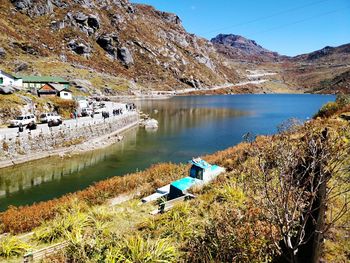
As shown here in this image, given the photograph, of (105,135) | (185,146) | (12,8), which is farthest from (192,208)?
(12,8)

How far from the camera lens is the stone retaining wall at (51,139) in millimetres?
34500

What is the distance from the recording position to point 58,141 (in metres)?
41.1

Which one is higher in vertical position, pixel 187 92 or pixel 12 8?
pixel 12 8

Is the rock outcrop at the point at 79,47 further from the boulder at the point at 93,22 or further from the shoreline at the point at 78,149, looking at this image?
the shoreline at the point at 78,149

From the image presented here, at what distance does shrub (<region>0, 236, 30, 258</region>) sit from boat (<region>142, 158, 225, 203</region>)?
7842mm

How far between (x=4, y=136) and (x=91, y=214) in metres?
25.0

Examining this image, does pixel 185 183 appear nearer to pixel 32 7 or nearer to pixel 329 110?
pixel 329 110

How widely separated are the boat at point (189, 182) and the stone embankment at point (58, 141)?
74.2ft

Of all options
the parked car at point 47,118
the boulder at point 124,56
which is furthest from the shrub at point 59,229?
the boulder at point 124,56

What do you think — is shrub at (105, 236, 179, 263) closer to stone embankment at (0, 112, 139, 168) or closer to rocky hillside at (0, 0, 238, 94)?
stone embankment at (0, 112, 139, 168)

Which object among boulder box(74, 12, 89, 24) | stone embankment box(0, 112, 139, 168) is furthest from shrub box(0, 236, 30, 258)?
boulder box(74, 12, 89, 24)

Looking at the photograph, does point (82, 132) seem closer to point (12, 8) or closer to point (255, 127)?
point (255, 127)

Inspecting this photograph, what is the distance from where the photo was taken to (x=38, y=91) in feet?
213

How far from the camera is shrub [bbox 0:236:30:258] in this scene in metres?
11.6
